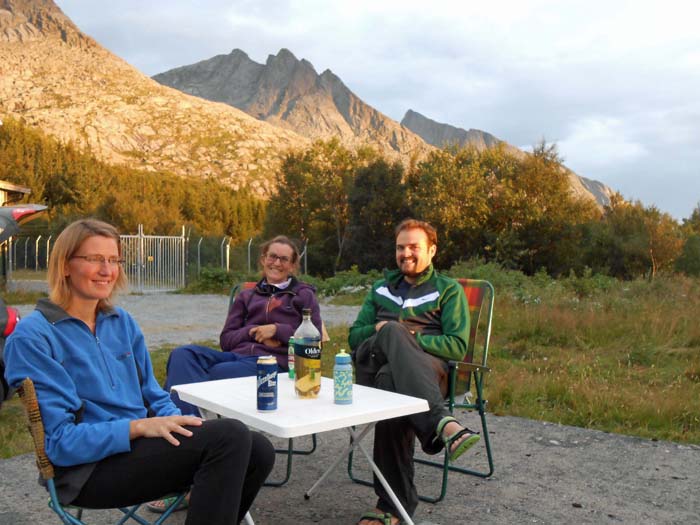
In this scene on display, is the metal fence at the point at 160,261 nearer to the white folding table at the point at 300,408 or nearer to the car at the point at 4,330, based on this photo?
the car at the point at 4,330

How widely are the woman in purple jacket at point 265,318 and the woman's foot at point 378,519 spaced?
41.9 inches

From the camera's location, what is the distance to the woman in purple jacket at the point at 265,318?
12.4ft

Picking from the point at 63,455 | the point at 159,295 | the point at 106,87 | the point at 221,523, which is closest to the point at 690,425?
the point at 221,523

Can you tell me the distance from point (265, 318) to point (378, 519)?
1497 millimetres

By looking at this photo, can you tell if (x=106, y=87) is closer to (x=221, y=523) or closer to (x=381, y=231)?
(x=381, y=231)

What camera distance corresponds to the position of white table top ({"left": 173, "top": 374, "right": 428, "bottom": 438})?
238 centimetres

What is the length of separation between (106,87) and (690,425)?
94.5 meters

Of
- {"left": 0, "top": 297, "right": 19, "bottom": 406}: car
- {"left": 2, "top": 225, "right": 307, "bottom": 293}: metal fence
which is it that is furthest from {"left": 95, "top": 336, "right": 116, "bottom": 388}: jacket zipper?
{"left": 2, "top": 225, "right": 307, "bottom": 293}: metal fence

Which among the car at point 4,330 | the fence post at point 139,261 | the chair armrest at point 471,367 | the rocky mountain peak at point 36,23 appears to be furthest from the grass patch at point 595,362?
the rocky mountain peak at point 36,23

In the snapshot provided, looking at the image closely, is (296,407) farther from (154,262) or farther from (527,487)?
(154,262)

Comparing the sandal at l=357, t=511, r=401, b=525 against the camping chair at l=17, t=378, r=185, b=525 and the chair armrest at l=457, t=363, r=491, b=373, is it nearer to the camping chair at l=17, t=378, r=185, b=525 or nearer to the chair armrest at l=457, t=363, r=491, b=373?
the chair armrest at l=457, t=363, r=491, b=373

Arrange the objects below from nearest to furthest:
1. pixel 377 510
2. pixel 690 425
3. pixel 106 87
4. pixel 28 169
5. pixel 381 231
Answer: pixel 377 510, pixel 690 425, pixel 381 231, pixel 28 169, pixel 106 87

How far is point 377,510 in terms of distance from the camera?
3.11 metres

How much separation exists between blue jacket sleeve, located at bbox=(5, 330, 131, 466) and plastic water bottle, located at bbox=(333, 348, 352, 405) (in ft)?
2.86
